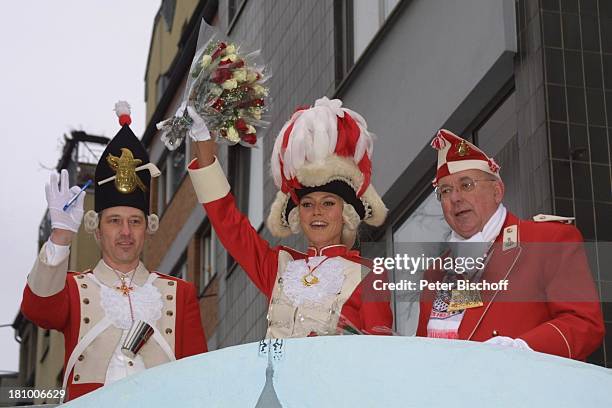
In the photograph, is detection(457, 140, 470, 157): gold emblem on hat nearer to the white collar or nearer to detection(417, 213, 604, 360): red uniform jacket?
the white collar

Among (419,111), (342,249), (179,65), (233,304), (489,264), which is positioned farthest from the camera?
(179,65)

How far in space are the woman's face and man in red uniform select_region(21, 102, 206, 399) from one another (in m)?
0.73

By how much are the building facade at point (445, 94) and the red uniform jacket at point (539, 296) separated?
95 cm

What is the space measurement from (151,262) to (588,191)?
13488mm

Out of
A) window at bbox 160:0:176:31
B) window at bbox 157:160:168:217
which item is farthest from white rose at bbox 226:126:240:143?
window at bbox 160:0:176:31

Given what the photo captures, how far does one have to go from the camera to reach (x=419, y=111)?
9.10 m

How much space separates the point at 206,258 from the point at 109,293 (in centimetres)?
1088

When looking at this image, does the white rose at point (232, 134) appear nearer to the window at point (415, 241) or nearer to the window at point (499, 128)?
the window at point (415, 241)

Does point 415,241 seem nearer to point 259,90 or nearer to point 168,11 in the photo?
point 259,90

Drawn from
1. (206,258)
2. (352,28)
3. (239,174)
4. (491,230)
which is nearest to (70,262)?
(206,258)

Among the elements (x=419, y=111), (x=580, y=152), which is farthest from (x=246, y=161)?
(x=580, y=152)

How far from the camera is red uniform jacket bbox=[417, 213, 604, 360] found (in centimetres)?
→ 500

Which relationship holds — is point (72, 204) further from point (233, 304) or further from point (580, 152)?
point (233, 304)

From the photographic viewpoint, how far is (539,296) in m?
5.26
